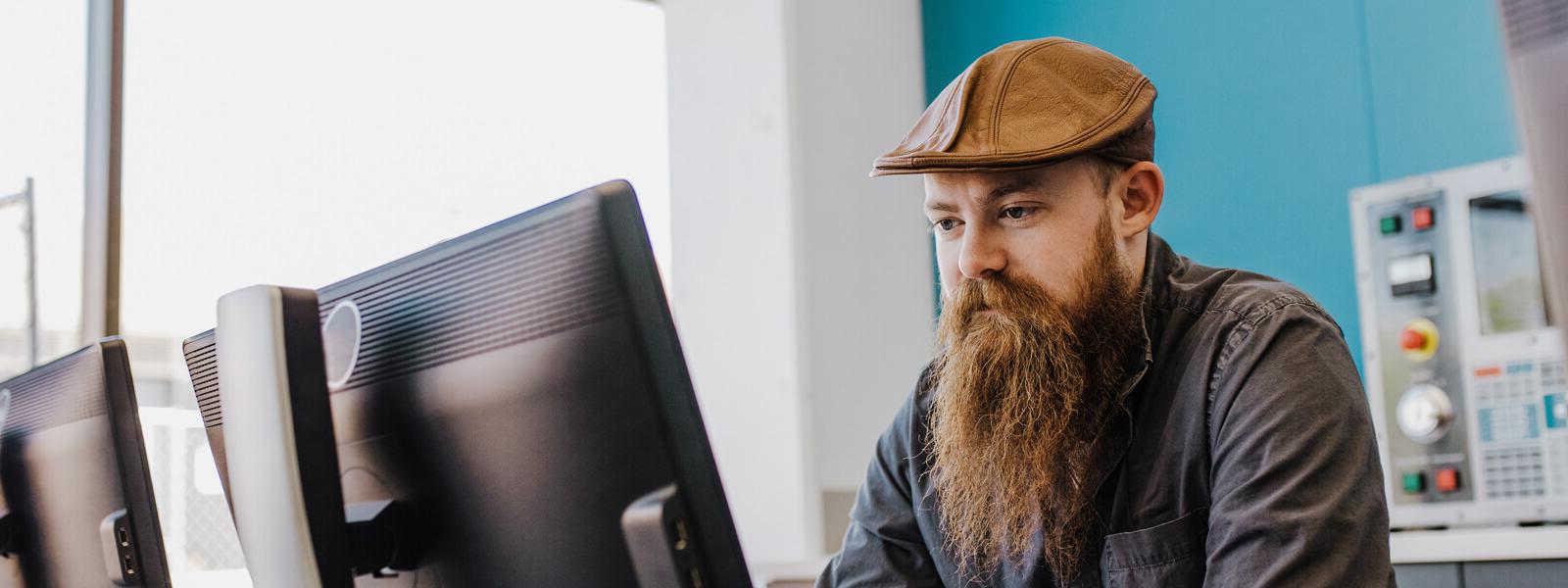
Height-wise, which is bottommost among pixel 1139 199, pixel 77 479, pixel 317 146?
pixel 77 479

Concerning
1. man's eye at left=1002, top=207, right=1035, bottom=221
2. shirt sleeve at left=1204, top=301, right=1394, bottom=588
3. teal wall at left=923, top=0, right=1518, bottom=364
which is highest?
teal wall at left=923, top=0, right=1518, bottom=364

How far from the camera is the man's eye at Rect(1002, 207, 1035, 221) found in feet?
4.39

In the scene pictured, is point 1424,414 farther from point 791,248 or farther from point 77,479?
point 77,479

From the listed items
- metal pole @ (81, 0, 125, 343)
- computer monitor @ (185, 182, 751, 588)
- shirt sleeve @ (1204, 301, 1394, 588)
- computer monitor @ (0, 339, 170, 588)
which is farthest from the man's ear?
metal pole @ (81, 0, 125, 343)

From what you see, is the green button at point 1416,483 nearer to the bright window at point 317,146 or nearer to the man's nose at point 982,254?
the man's nose at point 982,254

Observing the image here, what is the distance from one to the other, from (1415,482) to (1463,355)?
0.24m

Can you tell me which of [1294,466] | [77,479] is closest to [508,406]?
[1294,466]

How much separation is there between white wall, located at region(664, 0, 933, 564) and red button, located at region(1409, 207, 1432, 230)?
4.37 feet

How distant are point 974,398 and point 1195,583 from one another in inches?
11.2

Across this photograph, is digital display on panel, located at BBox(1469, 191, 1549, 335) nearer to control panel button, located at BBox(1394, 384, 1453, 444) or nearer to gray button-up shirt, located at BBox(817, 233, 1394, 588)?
control panel button, located at BBox(1394, 384, 1453, 444)

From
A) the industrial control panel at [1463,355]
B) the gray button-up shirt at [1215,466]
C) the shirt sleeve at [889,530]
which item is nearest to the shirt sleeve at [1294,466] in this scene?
the gray button-up shirt at [1215,466]

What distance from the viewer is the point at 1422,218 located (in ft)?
7.86

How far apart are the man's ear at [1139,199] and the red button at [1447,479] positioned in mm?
1241

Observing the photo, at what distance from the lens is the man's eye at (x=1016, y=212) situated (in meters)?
1.34
